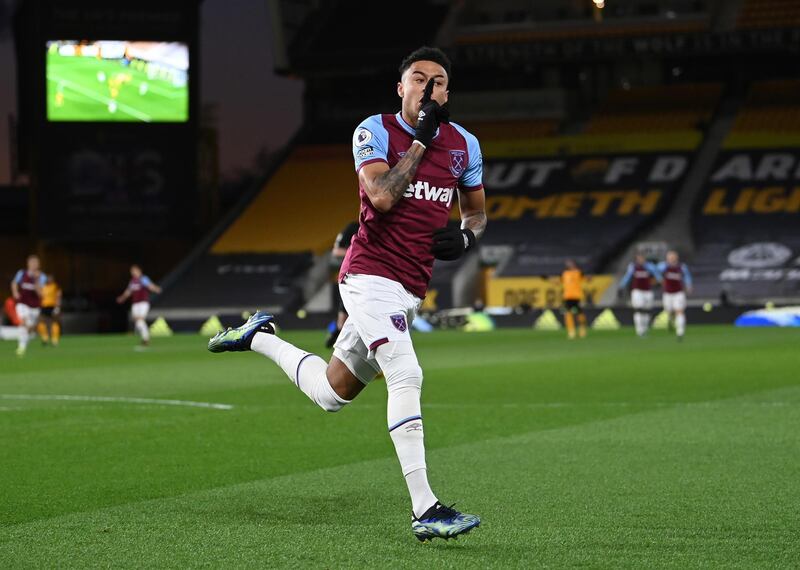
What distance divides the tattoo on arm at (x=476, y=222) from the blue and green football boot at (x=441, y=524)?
1.61 meters

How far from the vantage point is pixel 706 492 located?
7.69 m

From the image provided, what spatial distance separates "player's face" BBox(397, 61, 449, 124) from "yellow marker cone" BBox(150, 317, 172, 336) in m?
36.2

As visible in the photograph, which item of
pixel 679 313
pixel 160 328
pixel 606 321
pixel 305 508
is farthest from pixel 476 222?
pixel 160 328

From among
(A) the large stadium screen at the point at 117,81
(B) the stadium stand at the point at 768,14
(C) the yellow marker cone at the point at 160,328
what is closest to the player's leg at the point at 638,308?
(C) the yellow marker cone at the point at 160,328

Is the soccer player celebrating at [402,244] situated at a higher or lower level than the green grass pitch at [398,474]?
higher

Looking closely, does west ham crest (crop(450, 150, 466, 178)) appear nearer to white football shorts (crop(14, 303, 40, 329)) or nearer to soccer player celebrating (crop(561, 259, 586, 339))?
white football shorts (crop(14, 303, 40, 329))

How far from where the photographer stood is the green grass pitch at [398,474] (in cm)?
603

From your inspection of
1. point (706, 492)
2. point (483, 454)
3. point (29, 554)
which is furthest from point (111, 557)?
point (483, 454)

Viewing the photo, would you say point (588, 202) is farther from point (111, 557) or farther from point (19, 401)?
point (111, 557)

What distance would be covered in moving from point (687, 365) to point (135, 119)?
30.4 m

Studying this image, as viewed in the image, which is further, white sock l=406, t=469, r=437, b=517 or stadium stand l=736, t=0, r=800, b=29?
stadium stand l=736, t=0, r=800, b=29

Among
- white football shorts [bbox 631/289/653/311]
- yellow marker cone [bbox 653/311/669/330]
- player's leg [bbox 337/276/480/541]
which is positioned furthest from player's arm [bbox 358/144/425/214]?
yellow marker cone [bbox 653/311/669/330]

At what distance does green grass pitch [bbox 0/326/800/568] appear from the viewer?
237 inches

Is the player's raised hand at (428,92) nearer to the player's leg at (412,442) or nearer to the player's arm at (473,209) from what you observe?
the player's arm at (473,209)
